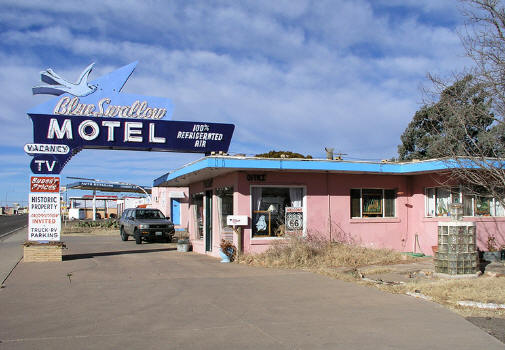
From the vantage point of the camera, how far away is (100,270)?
1404 centimetres

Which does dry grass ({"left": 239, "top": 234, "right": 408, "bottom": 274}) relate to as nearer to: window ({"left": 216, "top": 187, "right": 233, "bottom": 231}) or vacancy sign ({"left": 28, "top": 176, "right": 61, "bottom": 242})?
window ({"left": 216, "top": 187, "right": 233, "bottom": 231})

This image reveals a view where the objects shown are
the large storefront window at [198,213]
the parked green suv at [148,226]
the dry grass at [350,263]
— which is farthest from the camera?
the parked green suv at [148,226]

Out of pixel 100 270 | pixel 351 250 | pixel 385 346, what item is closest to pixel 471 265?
pixel 351 250

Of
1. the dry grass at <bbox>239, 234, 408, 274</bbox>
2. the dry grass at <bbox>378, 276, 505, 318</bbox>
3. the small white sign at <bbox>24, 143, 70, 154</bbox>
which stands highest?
the small white sign at <bbox>24, 143, 70, 154</bbox>

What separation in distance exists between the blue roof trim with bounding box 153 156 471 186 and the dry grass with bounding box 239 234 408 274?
2.25 m

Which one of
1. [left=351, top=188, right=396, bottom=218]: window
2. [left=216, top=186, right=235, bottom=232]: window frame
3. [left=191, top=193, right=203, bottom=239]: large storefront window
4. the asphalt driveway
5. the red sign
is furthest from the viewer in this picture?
[left=191, top=193, right=203, bottom=239]: large storefront window

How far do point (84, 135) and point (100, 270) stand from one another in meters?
5.49

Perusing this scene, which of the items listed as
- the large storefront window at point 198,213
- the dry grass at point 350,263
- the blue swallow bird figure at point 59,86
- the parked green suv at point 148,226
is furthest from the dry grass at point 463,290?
the parked green suv at point 148,226

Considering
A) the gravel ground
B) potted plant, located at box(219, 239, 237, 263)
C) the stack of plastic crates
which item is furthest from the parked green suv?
the gravel ground

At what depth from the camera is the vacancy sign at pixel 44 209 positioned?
15828 mm

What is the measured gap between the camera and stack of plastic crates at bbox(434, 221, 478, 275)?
11.7 meters

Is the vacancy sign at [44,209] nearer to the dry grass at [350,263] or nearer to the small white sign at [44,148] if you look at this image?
the small white sign at [44,148]

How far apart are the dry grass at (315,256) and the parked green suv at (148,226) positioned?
996 cm

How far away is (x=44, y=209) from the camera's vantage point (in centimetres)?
1593
